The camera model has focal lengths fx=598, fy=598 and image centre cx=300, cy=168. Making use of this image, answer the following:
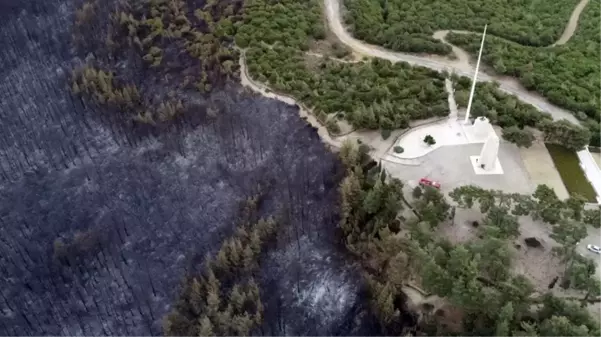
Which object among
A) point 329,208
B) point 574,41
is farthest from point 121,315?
point 574,41

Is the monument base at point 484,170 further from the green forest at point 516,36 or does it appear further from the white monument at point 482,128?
the green forest at point 516,36

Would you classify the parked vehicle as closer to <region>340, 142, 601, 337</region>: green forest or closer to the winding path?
<region>340, 142, 601, 337</region>: green forest

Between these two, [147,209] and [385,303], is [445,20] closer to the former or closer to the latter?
[385,303]

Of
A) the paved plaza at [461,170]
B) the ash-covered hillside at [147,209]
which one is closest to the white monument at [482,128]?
the paved plaza at [461,170]

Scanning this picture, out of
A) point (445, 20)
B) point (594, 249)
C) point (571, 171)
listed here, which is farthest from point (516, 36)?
point (594, 249)

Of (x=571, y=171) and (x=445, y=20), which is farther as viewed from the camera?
(x=445, y=20)

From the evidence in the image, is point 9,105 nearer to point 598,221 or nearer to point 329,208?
point 329,208
